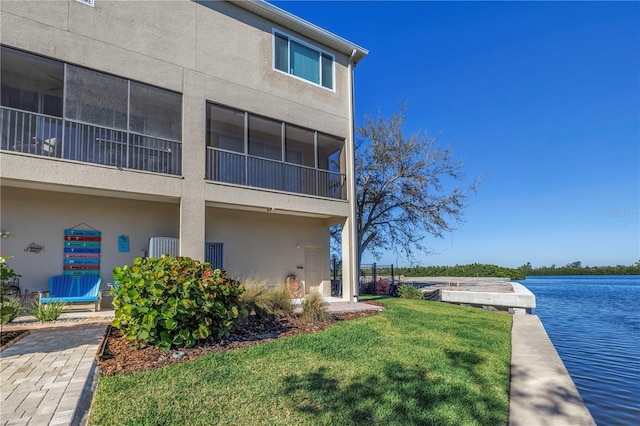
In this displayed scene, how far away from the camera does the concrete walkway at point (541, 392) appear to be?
13.4ft

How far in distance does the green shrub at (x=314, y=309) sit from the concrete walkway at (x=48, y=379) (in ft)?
13.2

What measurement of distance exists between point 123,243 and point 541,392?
10.4 meters

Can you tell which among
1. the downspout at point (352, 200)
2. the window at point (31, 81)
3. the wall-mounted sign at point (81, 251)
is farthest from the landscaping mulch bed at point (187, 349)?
the window at point (31, 81)

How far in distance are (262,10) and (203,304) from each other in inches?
384

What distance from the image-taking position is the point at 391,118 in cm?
1805

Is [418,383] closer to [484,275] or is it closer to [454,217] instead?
[454,217]

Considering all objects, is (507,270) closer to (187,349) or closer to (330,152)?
(330,152)

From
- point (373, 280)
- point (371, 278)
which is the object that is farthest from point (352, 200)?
point (371, 278)

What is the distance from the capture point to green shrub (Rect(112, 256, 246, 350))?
5.34 meters

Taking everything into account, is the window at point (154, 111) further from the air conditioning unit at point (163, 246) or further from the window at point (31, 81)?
the air conditioning unit at point (163, 246)

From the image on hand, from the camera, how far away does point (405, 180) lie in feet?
58.0

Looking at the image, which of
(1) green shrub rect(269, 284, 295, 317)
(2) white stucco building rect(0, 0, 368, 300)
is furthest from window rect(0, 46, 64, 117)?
(1) green shrub rect(269, 284, 295, 317)

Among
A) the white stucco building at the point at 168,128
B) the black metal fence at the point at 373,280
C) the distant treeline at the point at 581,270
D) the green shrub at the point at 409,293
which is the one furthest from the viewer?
the distant treeline at the point at 581,270

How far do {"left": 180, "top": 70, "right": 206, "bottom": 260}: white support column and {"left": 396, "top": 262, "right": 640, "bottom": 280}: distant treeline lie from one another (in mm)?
22709
